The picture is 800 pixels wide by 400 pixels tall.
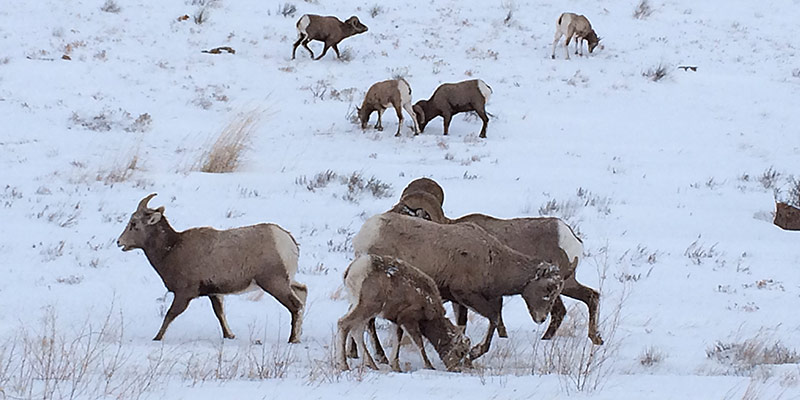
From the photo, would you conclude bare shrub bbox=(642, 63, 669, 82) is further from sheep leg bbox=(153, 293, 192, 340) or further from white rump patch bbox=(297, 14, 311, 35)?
sheep leg bbox=(153, 293, 192, 340)

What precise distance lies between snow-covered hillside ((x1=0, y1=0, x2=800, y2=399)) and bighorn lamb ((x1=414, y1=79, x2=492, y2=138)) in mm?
549

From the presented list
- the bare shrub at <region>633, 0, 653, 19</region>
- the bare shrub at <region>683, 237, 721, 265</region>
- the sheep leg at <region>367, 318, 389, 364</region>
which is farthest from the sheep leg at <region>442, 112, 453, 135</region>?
the bare shrub at <region>633, 0, 653, 19</region>

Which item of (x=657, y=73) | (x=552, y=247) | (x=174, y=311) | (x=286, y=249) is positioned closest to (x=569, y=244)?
(x=552, y=247)

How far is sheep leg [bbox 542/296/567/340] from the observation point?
7461mm

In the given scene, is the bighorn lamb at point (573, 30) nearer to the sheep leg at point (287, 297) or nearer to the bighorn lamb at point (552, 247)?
the bighorn lamb at point (552, 247)

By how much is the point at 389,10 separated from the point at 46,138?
13.5 metres

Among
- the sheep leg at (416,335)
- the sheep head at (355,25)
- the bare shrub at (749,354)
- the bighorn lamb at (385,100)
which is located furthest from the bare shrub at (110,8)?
the bare shrub at (749,354)

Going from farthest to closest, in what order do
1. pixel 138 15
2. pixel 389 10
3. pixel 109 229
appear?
pixel 389 10
pixel 138 15
pixel 109 229

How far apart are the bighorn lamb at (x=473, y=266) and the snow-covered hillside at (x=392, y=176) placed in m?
0.40

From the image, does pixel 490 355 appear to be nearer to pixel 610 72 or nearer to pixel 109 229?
pixel 109 229

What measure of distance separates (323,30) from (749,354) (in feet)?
52.1

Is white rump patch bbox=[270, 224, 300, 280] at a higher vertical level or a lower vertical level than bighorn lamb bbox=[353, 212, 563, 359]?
lower

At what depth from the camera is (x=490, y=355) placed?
675 cm

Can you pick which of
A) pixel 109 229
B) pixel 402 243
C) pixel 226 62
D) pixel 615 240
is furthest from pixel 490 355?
pixel 226 62
